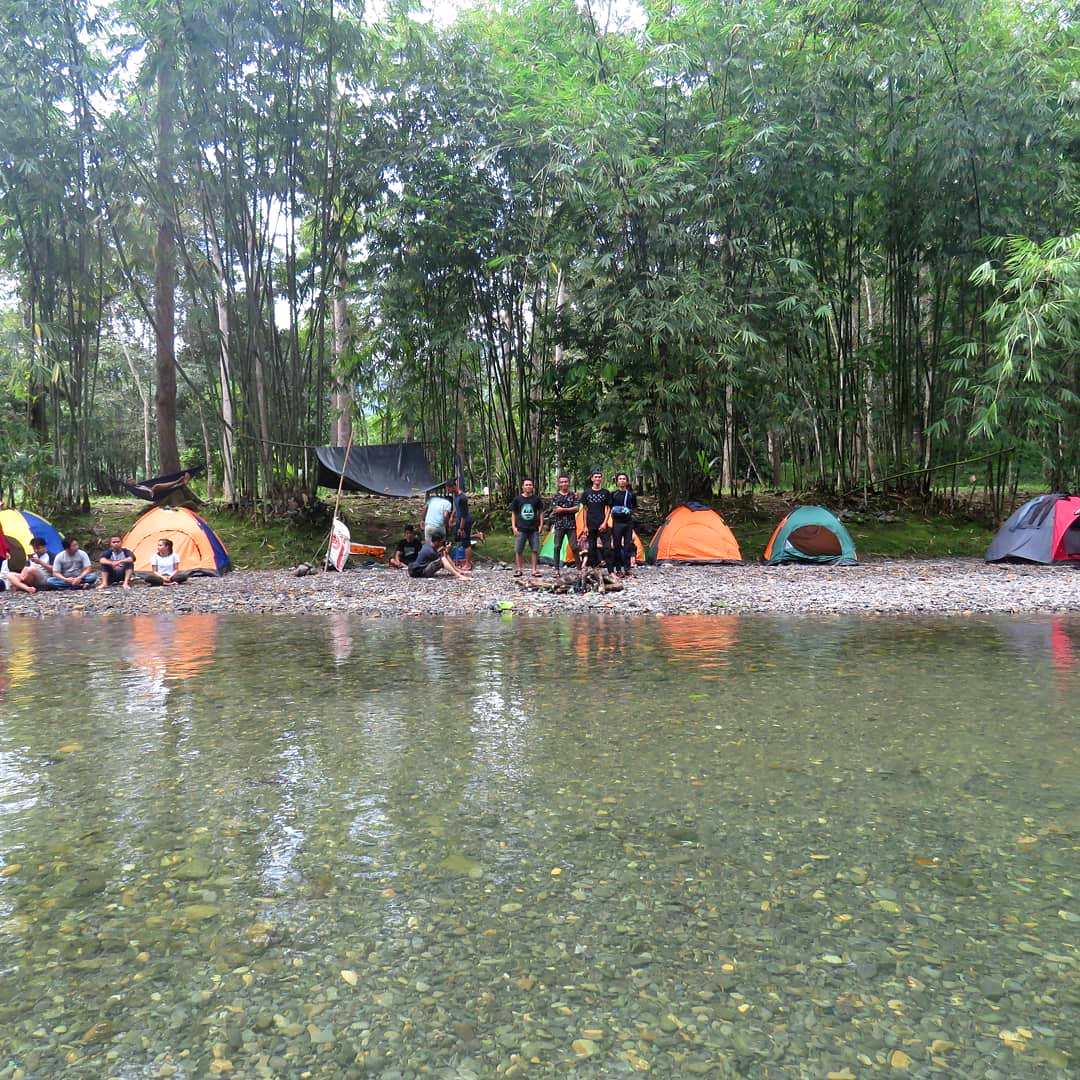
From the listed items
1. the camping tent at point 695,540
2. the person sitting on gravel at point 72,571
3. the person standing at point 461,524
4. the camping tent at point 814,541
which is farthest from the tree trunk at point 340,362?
the camping tent at point 814,541

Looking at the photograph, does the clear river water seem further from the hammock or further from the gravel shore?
the hammock

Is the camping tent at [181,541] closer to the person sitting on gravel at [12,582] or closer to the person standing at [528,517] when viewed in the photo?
the person sitting on gravel at [12,582]

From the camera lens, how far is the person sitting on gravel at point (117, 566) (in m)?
11.9

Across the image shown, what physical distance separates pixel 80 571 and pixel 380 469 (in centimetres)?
474

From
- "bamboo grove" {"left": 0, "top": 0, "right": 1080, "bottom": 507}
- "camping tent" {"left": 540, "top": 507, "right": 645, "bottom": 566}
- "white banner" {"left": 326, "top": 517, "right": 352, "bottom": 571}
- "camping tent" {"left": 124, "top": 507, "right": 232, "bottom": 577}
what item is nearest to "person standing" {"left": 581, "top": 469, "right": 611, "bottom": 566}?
"camping tent" {"left": 540, "top": 507, "right": 645, "bottom": 566}

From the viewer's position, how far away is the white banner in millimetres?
13352

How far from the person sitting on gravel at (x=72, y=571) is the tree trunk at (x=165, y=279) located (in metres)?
3.35

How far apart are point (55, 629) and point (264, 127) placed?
866cm

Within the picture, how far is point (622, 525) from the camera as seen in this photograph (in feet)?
38.3

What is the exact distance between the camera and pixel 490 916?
7.66ft

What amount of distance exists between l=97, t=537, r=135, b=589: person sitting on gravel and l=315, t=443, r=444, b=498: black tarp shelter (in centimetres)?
332

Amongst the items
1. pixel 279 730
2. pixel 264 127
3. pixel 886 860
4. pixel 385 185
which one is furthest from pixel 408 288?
pixel 886 860

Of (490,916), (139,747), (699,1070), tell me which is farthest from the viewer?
(139,747)

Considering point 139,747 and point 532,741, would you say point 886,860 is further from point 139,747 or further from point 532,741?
point 139,747
